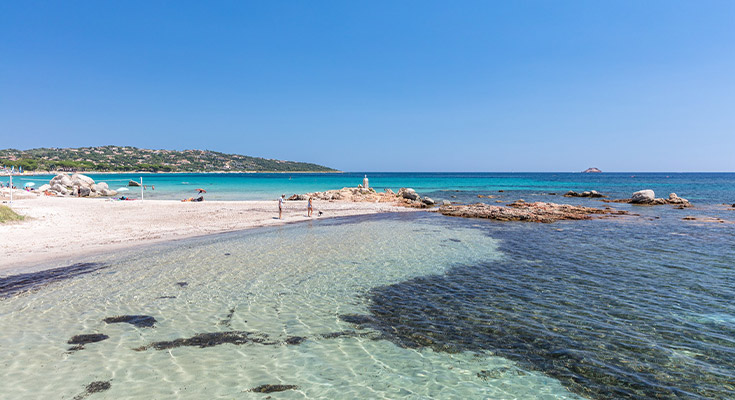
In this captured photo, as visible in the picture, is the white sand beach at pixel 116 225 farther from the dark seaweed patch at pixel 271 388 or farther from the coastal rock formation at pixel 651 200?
the coastal rock formation at pixel 651 200

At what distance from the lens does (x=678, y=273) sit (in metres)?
12.9

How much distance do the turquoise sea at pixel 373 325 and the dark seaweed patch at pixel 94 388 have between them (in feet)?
0.11

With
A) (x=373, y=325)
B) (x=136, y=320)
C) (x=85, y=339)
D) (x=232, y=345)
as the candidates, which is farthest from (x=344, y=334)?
(x=85, y=339)

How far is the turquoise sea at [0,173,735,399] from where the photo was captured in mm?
6172

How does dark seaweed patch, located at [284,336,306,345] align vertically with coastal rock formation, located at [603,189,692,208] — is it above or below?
below

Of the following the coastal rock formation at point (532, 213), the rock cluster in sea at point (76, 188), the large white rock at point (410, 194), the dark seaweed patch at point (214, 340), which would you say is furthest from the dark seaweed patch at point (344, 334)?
the rock cluster in sea at point (76, 188)

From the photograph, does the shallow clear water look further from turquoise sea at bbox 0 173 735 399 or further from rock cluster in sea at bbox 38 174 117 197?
rock cluster in sea at bbox 38 174 117 197

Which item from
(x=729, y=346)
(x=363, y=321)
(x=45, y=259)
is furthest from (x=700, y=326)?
(x=45, y=259)

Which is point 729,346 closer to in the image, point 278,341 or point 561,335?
point 561,335

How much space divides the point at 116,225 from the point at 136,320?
18975mm

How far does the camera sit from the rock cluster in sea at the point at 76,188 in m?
51.6

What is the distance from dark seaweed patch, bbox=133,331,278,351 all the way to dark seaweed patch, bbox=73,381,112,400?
1.25m

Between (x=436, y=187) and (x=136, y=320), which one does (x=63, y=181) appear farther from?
(x=436, y=187)

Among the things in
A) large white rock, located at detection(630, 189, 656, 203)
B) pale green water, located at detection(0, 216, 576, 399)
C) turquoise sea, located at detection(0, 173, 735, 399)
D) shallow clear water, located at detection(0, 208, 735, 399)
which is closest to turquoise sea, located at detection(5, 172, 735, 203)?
large white rock, located at detection(630, 189, 656, 203)
